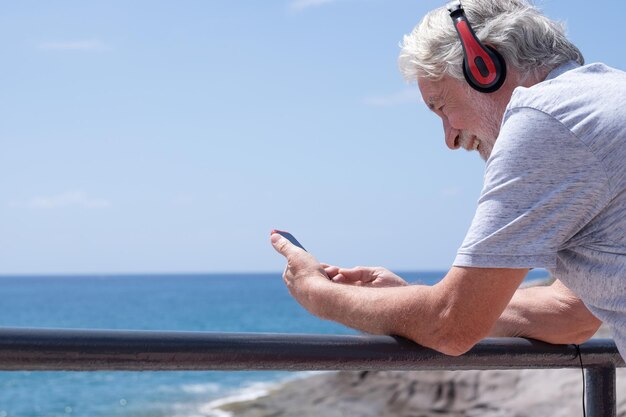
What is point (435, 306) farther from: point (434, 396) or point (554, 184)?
point (434, 396)

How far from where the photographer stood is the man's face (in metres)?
2.08

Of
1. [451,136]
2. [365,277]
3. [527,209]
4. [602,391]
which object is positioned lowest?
[602,391]

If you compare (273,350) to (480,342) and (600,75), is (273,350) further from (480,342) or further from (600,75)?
(600,75)

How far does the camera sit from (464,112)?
2131 mm

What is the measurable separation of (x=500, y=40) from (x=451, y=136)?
10.9 inches

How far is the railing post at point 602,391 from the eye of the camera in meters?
2.10

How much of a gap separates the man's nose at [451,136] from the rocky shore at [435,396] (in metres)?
4.75

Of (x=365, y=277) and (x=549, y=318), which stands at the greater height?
(x=365, y=277)

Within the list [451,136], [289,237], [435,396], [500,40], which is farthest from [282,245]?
[435,396]

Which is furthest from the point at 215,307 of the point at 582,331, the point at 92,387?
the point at 582,331

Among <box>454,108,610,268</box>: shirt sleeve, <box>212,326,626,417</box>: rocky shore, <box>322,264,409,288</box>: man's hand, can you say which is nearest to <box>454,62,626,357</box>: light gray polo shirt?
<box>454,108,610,268</box>: shirt sleeve

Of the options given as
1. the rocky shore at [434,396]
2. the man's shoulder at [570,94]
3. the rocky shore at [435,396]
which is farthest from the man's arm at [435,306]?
the rocky shore at [434,396]

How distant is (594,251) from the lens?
1807 mm

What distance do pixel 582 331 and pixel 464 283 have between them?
22.3 inches
